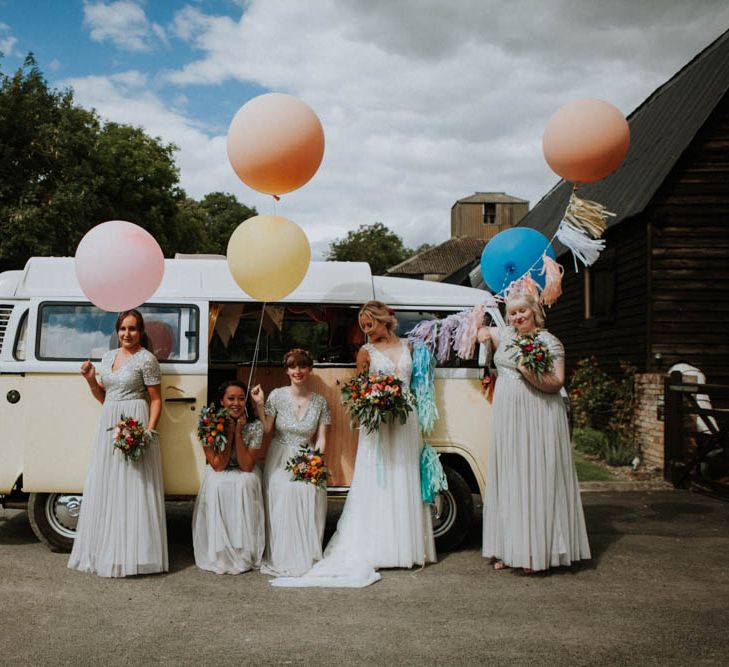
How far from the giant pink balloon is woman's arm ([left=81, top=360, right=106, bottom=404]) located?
0.50 m

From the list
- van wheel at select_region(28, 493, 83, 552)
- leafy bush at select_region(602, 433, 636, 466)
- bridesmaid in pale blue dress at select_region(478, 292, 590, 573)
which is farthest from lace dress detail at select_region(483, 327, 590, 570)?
leafy bush at select_region(602, 433, 636, 466)

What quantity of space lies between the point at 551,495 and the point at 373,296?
2.27m

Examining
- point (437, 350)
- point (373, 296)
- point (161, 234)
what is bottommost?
point (437, 350)

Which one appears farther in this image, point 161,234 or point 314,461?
point 161,234

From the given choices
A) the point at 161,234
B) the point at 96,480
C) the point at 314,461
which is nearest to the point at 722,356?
the point at 314,461

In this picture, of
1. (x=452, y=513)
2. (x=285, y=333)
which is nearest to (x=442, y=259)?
(x=285, y=333)

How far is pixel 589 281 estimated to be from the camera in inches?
635

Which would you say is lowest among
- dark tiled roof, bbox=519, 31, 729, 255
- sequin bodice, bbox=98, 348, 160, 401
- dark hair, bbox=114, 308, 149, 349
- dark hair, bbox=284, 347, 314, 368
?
sequin bodice, bbox=98, 348, 160, 401

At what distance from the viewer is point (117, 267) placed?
550cm

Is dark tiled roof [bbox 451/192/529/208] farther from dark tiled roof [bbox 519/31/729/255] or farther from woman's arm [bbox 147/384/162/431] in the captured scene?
woman's arm [bbox 147/384/162/431]

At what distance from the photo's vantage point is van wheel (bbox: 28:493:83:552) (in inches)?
245

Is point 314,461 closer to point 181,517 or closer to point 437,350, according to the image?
point 437,350

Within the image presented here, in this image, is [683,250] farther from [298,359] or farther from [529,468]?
[298,359]

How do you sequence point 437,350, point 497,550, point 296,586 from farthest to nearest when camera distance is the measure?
point 437,350 → point 497,550 → point 296,586
